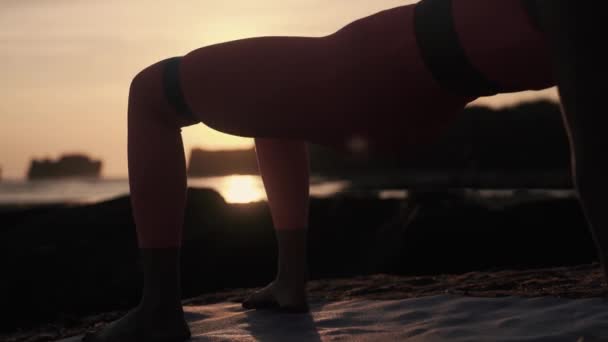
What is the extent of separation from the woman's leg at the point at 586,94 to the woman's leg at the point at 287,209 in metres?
1.45

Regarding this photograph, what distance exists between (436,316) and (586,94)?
1.31 meters

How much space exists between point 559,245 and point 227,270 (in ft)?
10.4

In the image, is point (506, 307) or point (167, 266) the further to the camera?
point (506, 307)

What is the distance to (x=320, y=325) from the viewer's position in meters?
2.12

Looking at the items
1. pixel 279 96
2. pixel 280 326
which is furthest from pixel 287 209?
pixel 279 96

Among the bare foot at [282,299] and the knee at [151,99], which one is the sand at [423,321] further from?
the knee at [151,99]

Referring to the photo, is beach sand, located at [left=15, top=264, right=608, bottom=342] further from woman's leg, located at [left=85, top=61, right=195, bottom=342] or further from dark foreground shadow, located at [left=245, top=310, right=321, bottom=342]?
woman's leg, located at [left=85, top=61, right=195, bottom=342]

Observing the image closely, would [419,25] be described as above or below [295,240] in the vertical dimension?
above

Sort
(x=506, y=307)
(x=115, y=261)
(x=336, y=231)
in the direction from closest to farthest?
(x=506, y=307)
(x=115, y=261)
(x=336, y=231)

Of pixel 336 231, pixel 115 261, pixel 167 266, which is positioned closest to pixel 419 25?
pixel 167 266

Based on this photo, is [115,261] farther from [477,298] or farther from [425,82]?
[425,82]

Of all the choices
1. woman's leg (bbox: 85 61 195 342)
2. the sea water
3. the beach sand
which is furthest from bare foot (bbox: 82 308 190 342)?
the sea water

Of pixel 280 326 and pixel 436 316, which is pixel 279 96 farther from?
pixel 436 316

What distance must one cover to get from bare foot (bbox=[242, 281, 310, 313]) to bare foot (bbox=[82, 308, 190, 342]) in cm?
59
